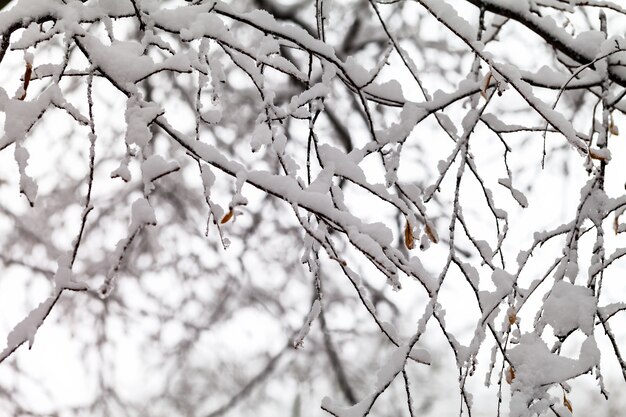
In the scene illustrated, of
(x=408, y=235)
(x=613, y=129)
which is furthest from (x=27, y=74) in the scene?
(x=613, y=129)

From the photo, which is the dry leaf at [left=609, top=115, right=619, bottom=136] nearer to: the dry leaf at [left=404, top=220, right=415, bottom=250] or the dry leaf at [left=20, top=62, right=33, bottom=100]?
the dry leaf at [left=404, top=220, right=415, bottom=250]

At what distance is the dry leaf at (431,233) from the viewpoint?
1534mm

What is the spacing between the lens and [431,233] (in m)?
1.56

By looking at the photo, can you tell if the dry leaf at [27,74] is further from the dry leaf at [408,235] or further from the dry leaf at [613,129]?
the dry leaf at [613,129]

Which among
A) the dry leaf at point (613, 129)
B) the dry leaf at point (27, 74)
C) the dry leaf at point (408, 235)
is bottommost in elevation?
the dry leaf at point (408, 235)

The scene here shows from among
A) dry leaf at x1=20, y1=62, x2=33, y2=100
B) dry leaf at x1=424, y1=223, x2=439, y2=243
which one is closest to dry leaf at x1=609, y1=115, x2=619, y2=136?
dry leaf at x1=424, y1=223, x2=439, y2=243

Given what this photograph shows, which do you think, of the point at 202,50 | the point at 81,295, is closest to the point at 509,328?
the point at 202,50

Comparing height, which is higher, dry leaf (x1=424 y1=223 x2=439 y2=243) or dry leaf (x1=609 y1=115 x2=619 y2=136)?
dry leaf (x1=609 y1=115 x2=619 y2=136)

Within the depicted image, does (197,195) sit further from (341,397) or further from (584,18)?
(584,18)

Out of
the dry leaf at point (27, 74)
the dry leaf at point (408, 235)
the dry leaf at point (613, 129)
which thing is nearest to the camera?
the dry leaf at point (27, 74)

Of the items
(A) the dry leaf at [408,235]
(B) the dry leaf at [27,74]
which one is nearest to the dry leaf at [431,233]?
(A) the dry leaf at [408,235]

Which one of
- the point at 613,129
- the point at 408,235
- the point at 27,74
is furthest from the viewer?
the point at 613,129

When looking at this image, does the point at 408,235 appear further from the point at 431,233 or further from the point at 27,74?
the point at 27,74

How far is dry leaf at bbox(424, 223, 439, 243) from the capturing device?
1534 mm
